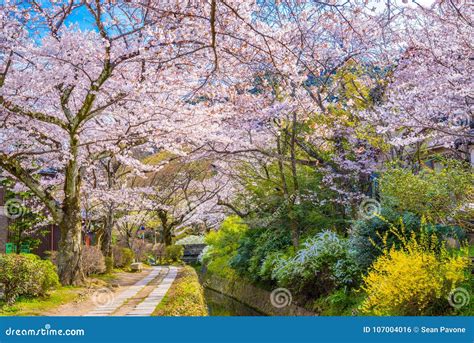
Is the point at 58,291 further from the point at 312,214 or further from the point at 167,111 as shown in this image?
the point at 312,214

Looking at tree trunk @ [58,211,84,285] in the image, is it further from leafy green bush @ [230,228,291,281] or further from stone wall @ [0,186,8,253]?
stone wall @ [0,186,8,253]

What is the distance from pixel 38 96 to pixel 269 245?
22.5ft

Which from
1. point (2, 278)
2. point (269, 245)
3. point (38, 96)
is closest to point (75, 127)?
point (38, 96)

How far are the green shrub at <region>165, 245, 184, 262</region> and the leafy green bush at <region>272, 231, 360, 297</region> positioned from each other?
19.1 metres

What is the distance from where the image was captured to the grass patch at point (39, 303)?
9.05 m

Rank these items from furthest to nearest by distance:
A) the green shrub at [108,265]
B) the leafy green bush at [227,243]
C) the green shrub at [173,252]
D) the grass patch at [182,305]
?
the green shrub at [173,252] → the green shrub at [108,265] → the leafy green bush at [227,243] → the grass patch at [182,305]
